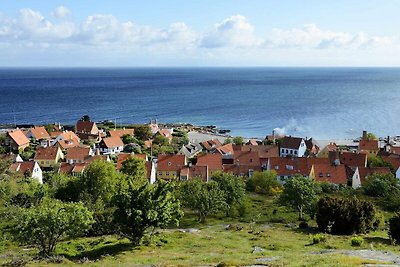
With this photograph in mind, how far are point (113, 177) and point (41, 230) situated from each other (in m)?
22.2

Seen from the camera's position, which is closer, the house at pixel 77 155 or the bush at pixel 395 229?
the bush at pixel 395 229

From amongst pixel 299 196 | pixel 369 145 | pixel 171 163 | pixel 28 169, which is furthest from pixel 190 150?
pixel 299 196

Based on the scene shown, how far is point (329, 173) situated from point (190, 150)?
33.7 m

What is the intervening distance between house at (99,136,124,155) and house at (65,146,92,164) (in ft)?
36.3

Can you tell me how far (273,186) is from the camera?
61875 millimetres

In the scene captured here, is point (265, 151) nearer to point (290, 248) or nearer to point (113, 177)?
point (113, 177)

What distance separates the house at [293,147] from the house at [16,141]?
55.2 meters

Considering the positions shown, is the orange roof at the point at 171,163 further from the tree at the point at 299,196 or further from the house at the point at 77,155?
the tree at the point at 299,196

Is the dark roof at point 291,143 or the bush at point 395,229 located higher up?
the bush at point 395,229

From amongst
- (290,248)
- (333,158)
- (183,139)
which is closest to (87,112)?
(183,139)

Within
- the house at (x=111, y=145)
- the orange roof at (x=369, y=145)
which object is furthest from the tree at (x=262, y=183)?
the house at (x=111, y=145)

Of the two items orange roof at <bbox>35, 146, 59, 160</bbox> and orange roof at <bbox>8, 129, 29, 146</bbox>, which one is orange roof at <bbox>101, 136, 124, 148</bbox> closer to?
orange roof at <bbox>35, 146, 59, 160</bbox>

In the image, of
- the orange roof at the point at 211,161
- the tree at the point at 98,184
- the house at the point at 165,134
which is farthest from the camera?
the house at the point at 165,134

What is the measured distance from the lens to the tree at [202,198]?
43875 millimetres
